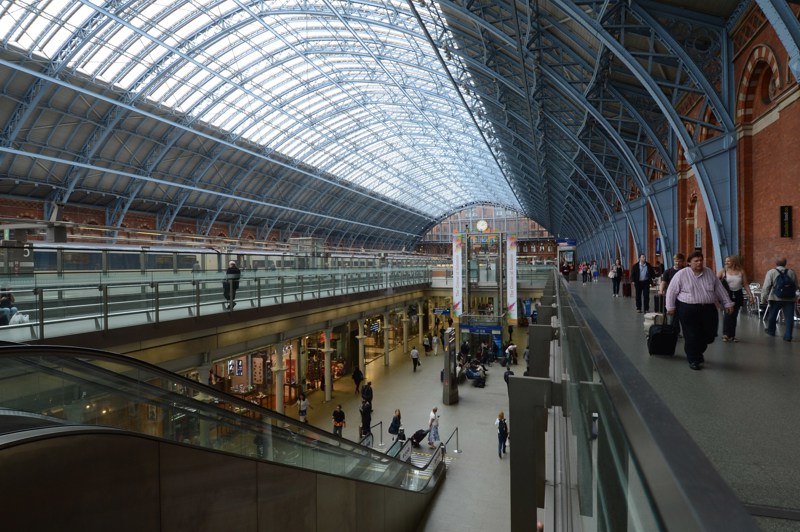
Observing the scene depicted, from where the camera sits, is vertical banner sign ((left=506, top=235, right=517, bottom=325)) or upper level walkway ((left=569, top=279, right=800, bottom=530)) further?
vertical banner sign ((left=506, top=235, right=517, bottom=325))

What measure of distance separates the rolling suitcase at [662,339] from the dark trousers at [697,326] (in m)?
0.65

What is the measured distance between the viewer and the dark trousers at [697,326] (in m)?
5.26

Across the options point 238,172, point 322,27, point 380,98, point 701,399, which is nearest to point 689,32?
point 701,399

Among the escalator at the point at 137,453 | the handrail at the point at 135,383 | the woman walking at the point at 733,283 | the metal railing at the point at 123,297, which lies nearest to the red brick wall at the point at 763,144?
the woman walking at the point at 733,283

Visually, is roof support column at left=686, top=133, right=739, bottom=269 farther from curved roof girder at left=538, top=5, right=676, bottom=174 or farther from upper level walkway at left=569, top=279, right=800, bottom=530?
upper level walkway at left=569, top=279, right=800, bottom=530

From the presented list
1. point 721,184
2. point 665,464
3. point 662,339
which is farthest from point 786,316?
point 665,464

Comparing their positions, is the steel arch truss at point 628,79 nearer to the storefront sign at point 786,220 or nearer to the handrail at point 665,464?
the storefront sign at point 786,220

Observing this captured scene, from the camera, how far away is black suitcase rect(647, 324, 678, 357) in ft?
19.9

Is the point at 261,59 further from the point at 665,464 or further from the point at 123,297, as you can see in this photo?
the point at 665,464

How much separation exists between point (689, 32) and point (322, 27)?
22761mm

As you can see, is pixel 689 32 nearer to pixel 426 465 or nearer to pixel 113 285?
pixel 426 465

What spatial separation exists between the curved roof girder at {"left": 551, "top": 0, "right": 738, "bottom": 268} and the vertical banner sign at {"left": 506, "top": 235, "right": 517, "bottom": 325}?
13.1 metres

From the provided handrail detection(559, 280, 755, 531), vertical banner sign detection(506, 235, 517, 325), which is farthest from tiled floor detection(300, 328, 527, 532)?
handrail detection(559, 280, 755, 531)

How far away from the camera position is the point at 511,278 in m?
25.8
